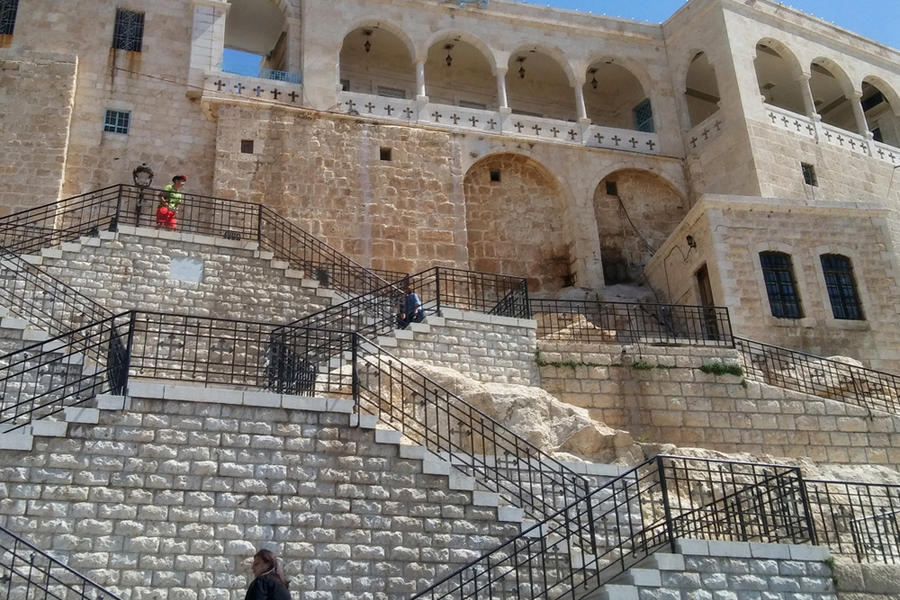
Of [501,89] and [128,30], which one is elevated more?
[128,30]

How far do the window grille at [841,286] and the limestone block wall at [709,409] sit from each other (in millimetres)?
4378

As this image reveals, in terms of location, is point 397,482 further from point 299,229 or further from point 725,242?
point 725,242

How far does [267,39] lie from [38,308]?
14414 millimetres

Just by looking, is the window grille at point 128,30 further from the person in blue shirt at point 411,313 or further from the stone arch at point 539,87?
the person in blue shirt at point 411,313

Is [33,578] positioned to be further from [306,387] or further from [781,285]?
[781,285]

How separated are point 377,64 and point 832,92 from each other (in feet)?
47.5

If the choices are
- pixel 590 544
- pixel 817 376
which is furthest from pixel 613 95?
pixel 590 544

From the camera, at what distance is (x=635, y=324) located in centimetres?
2047

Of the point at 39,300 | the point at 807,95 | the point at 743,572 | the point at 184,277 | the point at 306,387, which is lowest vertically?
the point at 743,572

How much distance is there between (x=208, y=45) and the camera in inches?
888

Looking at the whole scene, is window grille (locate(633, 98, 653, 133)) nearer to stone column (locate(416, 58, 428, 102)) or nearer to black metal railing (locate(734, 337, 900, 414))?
stone column (locate(416, 58, 428, 102))

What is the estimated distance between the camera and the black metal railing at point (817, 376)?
698 inches

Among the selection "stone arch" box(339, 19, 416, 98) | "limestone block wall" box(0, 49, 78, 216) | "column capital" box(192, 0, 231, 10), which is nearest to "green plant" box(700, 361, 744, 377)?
"stone arch" box(339, 19, 416, 98)

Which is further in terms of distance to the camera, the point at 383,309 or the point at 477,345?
the point at 383,309
